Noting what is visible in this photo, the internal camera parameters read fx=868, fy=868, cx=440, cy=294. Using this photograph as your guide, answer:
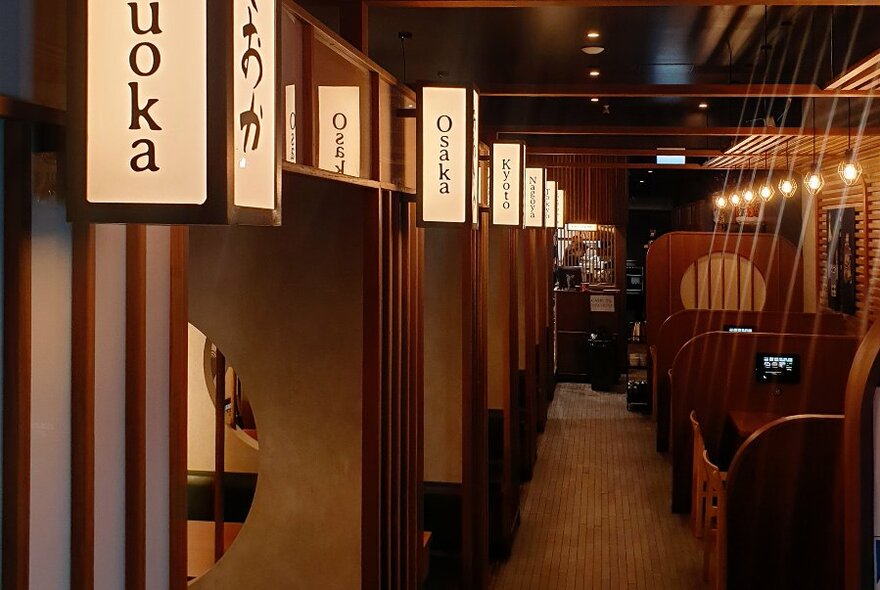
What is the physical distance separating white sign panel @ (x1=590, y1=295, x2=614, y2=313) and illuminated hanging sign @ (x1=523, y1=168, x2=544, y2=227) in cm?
641

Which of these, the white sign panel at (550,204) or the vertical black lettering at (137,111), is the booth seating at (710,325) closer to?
the white sign panel at (550,204)

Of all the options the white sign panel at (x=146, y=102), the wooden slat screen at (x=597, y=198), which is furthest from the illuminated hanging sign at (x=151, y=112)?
the wooden slat screen at (x=597, y=198)

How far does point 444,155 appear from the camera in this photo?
157 inches

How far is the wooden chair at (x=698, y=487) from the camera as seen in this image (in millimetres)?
6621

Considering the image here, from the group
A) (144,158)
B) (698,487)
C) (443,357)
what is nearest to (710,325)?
(698,487)

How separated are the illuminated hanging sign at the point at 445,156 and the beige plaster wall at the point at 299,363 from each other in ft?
1.12

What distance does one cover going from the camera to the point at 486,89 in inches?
241

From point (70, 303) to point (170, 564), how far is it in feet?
2.47

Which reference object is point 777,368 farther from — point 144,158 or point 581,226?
point 581,226

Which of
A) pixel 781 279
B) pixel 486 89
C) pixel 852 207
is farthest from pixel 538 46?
pixel 781 279

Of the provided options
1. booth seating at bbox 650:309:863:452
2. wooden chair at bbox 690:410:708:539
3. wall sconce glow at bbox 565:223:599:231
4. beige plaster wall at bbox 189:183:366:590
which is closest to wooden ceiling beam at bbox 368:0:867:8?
beige plaster wall at bbox 189:183:366:590

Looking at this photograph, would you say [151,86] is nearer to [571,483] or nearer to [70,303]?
[70,303]

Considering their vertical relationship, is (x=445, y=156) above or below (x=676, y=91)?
below

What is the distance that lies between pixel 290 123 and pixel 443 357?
12.1 ft
